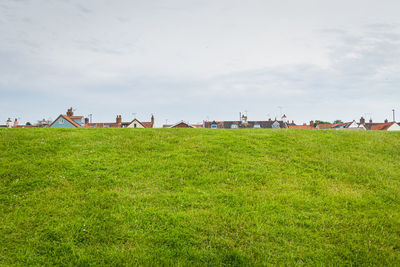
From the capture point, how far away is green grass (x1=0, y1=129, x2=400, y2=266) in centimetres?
569

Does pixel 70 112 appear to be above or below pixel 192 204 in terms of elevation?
above

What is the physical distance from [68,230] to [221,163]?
6549 mm

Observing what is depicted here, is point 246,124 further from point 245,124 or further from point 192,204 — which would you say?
point 192,204

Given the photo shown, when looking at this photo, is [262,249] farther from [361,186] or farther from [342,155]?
[342,155]

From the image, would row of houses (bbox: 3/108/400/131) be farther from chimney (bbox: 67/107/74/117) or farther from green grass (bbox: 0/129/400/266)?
green grass (bbox: 0/129/400/266)

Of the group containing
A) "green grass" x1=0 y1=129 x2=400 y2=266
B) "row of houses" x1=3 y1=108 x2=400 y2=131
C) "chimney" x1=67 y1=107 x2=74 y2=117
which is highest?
"chimney" x1=67 y1=107 x2=74 y2=117

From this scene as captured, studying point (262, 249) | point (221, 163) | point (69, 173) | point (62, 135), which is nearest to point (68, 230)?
point (69, 173)

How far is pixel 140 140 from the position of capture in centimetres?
1409

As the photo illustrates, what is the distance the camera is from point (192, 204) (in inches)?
302

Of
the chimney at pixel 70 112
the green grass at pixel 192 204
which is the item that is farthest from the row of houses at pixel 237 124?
the green grass at pixel 192 204

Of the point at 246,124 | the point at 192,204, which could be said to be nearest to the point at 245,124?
the point at 246,124

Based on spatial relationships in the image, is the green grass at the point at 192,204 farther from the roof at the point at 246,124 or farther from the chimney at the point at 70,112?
the roof at the point at 246,124

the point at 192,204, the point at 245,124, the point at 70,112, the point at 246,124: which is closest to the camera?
the point at 192,204

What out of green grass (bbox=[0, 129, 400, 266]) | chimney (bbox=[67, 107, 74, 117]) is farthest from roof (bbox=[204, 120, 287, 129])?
green grass (bbox=[0, 129, 400, 266])
